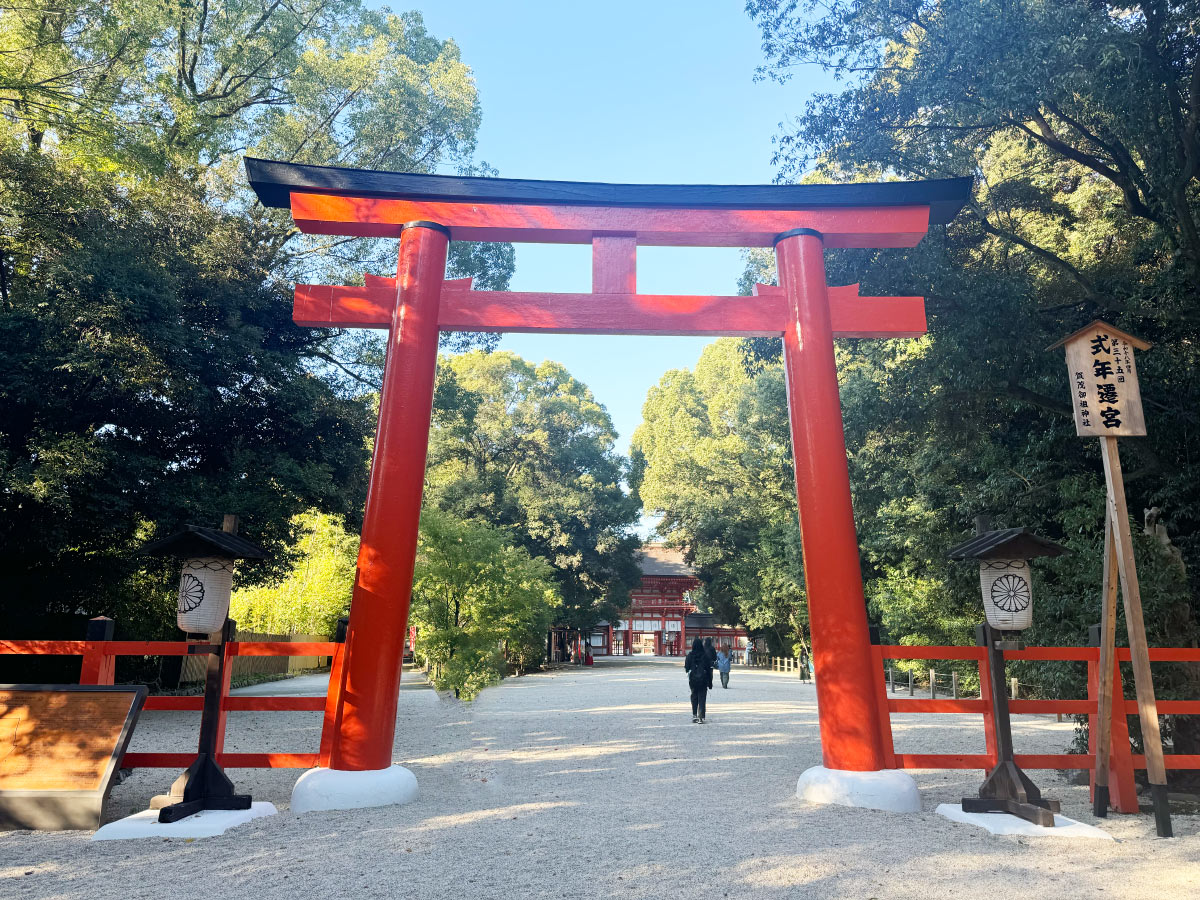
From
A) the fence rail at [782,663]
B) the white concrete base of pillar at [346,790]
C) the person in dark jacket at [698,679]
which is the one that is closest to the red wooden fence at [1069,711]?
the white concrete base of pillar at [346,790]

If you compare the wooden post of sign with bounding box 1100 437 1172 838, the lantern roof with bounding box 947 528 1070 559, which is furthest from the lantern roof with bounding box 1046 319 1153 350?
the lantern roof with bounding box 947 528 1070 559

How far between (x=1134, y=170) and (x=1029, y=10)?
216cm

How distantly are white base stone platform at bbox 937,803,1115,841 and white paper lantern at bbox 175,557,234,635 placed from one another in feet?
16.8

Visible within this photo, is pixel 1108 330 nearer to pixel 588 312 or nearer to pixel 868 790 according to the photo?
pixel 868 790

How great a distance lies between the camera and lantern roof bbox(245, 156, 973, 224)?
6273 millimetres

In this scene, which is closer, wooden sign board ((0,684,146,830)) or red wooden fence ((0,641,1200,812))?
wooden sign board ((0,684,146,830))

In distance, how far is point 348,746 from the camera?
5.23 meters

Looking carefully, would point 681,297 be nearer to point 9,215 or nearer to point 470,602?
point 470,602

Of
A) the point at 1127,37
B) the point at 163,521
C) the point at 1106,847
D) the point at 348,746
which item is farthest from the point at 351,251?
the point at 1106,847

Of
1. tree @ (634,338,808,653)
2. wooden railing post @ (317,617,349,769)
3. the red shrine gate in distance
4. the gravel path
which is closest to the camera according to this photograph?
the gravel path

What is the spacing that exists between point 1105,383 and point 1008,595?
1746 mm

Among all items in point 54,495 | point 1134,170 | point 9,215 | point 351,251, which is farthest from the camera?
point 351,251

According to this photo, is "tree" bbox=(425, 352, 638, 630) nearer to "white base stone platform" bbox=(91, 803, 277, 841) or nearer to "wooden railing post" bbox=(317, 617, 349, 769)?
"wooden railing post" bbox=(317, 617, 349, 769)

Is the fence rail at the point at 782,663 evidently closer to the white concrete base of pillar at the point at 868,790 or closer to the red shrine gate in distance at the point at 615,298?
the white concrete base of pillar at the point at 868,790
